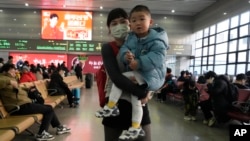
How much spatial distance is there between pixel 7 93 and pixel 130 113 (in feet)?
11.0

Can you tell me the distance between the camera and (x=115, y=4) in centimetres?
1905

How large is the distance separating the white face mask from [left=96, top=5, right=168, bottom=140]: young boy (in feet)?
0.20

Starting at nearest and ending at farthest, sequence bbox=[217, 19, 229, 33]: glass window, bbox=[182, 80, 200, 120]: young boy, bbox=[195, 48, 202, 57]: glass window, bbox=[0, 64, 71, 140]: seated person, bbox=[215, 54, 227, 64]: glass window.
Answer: bbox=[0, 64, 71, 140]: seated person < bbox=[182, 80, 200, 120]: young boy < bbox=[215, 54, 227, 64]: glass window < bbox=[217, 19, 229, 33]: glass window < bbox=[195, 48, 202, 57]: glass window

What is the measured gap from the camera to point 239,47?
14.0 metres

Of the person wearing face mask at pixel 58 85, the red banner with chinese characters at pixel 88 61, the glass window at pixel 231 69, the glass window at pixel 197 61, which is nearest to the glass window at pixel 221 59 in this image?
the glass window at pixel 231 69

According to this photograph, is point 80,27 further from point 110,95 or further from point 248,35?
point 110,95

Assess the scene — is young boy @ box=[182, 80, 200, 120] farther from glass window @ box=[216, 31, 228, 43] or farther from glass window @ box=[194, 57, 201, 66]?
glass window @ box=[194, 57, 201, 66]

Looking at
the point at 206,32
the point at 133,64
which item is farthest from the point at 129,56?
the point at 206,32

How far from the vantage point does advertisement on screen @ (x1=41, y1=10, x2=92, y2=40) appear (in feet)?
64.0

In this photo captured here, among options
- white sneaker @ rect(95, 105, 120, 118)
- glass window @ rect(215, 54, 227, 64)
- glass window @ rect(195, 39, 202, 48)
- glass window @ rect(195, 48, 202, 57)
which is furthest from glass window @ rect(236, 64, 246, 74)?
white sneaker @ rect(95, 105, 120, 118)

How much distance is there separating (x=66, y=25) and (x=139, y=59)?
19160mm

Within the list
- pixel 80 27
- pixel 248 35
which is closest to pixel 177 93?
pixel 248 35

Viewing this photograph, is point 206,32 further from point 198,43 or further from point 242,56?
point 242,56

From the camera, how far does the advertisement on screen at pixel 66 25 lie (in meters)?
19.5
